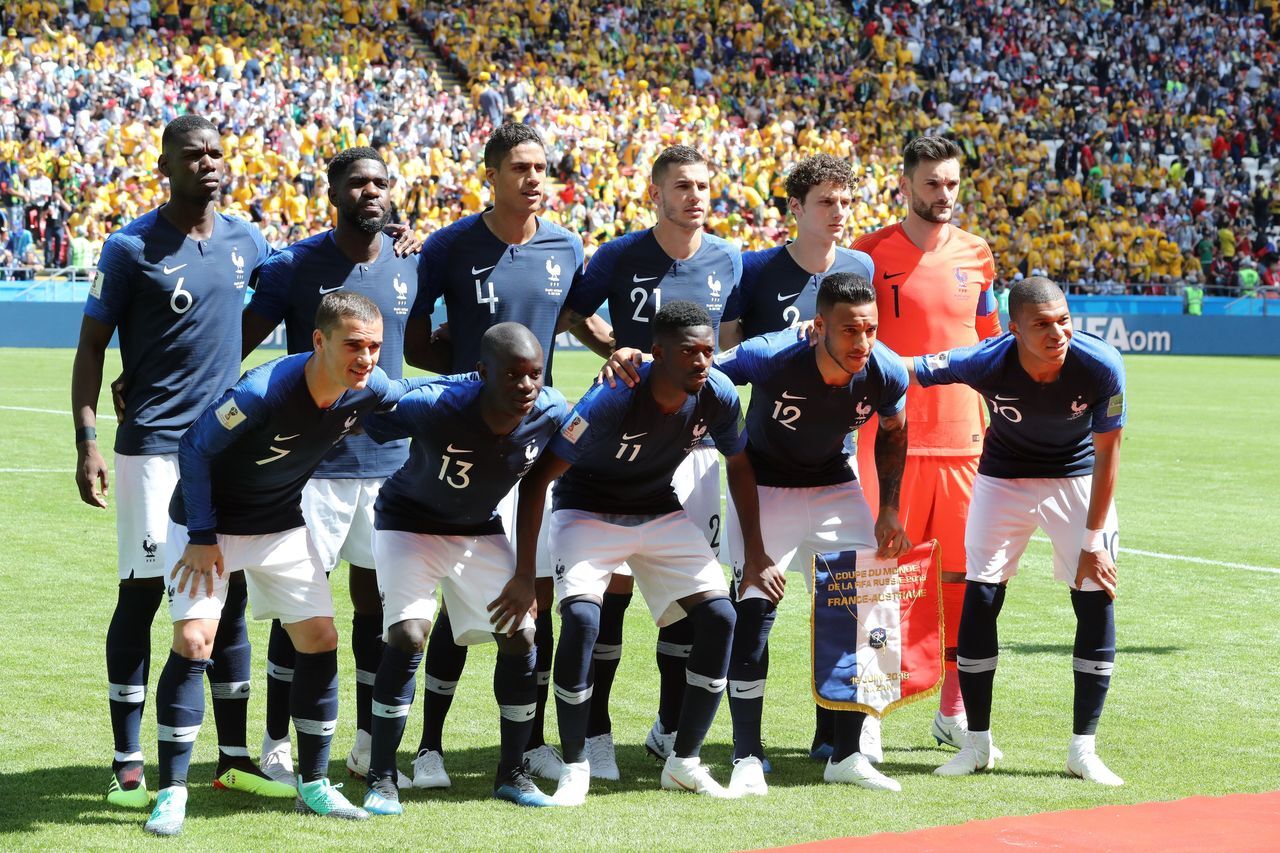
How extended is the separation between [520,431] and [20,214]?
24.2 metres

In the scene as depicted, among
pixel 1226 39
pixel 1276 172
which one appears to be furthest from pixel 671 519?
pixel 1226 39

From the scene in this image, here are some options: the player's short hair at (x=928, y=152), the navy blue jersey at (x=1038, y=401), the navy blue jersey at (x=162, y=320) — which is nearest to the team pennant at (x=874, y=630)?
the navy blue jersey at (x=1038, y=401)

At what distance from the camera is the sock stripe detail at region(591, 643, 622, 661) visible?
6.39 m

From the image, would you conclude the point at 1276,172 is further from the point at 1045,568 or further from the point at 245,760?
the point at 245,760

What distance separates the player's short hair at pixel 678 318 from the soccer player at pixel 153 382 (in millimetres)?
1596

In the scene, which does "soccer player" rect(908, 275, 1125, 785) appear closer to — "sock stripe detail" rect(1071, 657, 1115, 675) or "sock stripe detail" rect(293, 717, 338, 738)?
"sock stripe detail" rect(1071, 657, 1115, 675)

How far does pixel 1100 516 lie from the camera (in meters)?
6.05

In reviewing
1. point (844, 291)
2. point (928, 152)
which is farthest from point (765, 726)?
point (928, 152)

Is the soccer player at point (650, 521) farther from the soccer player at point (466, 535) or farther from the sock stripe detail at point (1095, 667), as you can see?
the sock stripe detail at point (1095, 667)

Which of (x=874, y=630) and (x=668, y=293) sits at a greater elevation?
(x=668, y=293)

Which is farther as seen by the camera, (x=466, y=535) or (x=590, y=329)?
(x=590, y=329)

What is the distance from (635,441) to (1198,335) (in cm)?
3077

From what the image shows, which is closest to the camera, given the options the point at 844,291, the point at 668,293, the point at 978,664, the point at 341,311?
the point at 341,311

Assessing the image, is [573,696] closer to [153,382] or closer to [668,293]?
[668,293]
